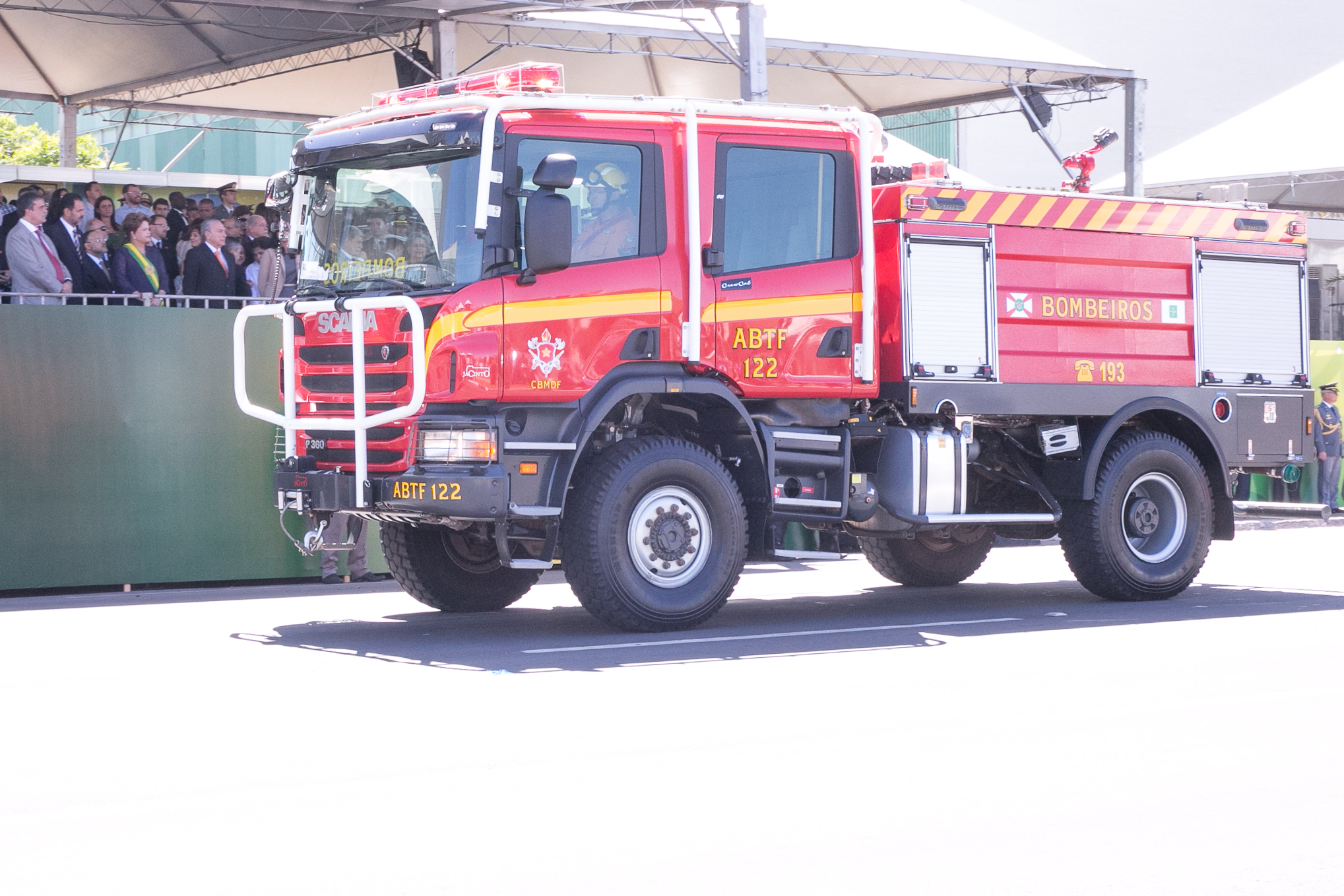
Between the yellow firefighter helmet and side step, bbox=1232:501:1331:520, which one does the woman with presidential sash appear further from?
side step, bbox=1232:501:1331:520

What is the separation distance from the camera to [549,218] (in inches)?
358

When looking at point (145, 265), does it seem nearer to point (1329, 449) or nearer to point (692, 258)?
point (692, 258)

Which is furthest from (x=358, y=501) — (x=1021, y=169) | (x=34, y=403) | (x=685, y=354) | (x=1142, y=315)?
(x=1021, y=169)

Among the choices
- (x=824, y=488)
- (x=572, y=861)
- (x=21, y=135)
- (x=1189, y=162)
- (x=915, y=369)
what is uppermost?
(x=21, y=135)

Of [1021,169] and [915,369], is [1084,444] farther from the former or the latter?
[1021,169]

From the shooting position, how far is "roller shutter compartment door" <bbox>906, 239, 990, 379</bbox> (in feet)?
35.9

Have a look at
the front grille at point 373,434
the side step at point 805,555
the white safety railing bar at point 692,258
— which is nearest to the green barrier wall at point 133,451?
the front grille at point 373,434

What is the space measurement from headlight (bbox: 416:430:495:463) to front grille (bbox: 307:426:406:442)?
0.63 ft

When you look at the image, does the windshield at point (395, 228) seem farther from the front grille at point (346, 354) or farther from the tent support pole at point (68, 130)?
the tent support pole at point (68, 130)

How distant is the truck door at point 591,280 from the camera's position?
9.30 m

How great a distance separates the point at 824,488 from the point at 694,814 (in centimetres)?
530

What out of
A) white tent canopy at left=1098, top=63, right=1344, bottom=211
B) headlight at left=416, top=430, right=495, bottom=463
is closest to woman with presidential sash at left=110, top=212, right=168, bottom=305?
headlight at left=416, top=430, right=495, bottom=463

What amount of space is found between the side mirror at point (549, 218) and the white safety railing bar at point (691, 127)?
11.2 inches

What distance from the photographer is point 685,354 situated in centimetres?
982
